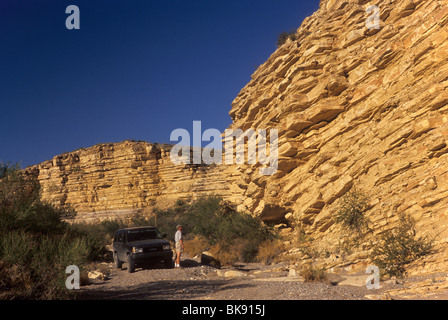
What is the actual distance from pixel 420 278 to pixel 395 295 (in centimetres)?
127

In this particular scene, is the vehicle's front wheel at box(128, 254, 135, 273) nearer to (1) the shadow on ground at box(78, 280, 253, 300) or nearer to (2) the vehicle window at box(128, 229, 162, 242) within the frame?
(2) the vehicle window at box(128, 229, 162, 242)

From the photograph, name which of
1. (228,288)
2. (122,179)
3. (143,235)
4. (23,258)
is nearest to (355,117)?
(228,288)

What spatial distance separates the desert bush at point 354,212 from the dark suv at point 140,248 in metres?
6.72

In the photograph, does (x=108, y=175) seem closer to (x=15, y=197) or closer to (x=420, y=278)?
(x=15, y=197)

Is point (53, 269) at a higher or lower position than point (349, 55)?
lower

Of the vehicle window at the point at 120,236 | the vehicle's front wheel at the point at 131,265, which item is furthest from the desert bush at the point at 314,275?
the vehicle window at the point at 120,236

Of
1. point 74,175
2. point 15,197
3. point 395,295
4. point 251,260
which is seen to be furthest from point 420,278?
point 74,175

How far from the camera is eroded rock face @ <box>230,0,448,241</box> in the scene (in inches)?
407

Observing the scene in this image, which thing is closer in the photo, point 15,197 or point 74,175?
point 15,197

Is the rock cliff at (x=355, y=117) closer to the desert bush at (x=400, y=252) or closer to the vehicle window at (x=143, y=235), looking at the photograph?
the desert bush at (x=400, y=252)

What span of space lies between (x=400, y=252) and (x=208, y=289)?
5011mm

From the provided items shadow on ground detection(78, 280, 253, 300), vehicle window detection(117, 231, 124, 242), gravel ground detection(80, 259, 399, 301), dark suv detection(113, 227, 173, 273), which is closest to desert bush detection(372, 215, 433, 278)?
gravel ground detection(80, 259, 399, 301)

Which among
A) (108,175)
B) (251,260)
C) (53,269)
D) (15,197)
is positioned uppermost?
(108,175)
